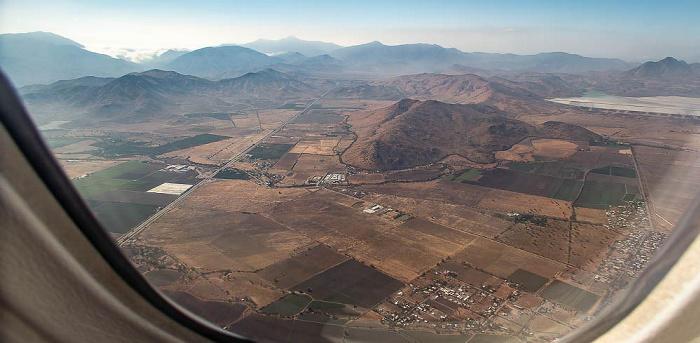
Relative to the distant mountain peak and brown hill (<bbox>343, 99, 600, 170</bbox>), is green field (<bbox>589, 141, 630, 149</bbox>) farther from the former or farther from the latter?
the distant mountain peak

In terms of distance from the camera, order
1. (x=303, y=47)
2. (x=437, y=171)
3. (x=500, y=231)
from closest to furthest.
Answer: (x=500, y=231) → (x=437, y=171) → (x=303, y=47)

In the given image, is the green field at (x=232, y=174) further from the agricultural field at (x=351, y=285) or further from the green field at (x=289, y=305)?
the green field at (x=289, y=305)

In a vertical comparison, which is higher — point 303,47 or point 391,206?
point 303,47

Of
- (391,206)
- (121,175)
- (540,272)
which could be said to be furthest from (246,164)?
(540,272)

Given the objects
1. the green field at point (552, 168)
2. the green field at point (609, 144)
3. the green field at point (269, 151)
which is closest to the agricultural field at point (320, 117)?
the green field at point (269, 151)

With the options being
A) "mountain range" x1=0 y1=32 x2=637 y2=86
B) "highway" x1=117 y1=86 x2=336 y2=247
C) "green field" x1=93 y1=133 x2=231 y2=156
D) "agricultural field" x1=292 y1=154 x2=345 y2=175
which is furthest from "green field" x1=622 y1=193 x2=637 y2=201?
"mountain range" x1=0 y1=32 x2=637 y2=86

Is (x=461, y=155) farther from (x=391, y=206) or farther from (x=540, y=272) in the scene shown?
(x=540, y=272)
